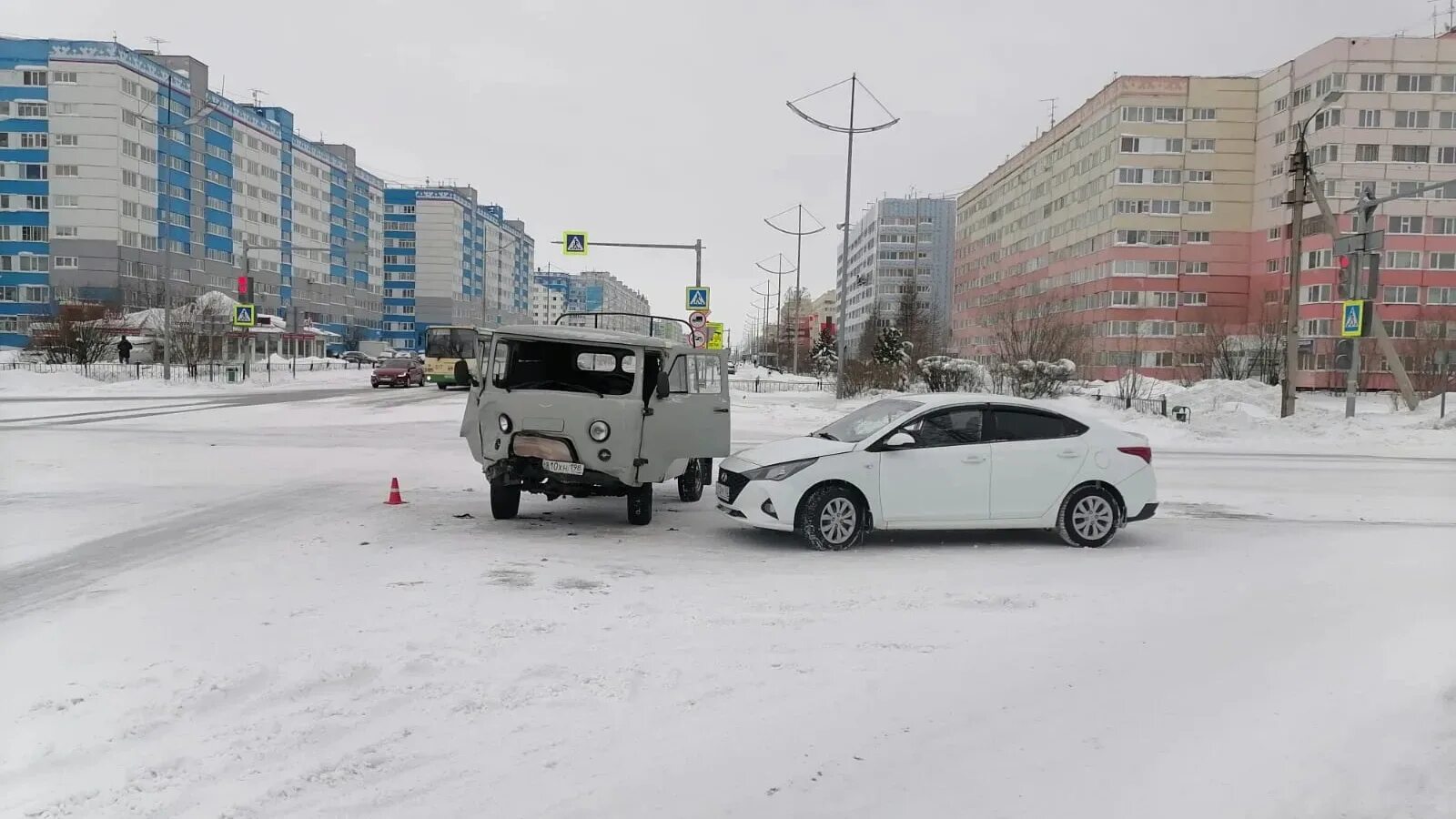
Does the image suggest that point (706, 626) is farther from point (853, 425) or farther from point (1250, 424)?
point (1250, 424)

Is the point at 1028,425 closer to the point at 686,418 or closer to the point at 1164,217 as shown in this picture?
the point at 686,418

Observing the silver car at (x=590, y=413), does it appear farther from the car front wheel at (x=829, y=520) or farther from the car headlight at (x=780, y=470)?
the car front wheel at (x=829, y=520)

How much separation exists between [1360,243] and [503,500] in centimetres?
2393

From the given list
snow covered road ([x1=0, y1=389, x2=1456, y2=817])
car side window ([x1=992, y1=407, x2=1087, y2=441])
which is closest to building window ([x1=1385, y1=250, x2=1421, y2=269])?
snow covered road ([x1=0, y1=389, x2=1456, y2=817])

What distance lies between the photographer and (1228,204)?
71562 millimetres

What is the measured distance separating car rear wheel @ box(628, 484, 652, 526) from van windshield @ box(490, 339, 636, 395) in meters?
1.06

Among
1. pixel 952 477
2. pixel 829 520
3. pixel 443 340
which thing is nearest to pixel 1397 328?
pixel 443 340

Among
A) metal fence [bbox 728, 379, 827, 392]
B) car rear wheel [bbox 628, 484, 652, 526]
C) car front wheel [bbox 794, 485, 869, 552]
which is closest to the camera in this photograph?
car front wheel [bbox 794, 485, 869, 552]

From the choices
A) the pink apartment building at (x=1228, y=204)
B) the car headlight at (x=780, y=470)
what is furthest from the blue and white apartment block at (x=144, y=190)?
the car headlight at (x=780, y=470)

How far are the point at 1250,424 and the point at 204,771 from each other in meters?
25.6

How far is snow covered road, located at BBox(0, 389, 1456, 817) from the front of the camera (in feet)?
12.4

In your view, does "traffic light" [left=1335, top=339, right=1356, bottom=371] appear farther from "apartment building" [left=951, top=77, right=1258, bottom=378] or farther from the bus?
"apartment building" [left=951, top=77, right=1258, bottom=378]

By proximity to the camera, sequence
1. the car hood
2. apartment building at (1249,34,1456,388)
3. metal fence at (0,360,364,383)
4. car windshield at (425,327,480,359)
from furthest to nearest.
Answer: apartment building at (1249,34,1456,388) → car windshield at (425,327,480,359) → metal fence at (0,360,364,383) → the car hood

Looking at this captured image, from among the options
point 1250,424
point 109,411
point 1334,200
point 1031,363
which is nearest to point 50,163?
point 109,411
